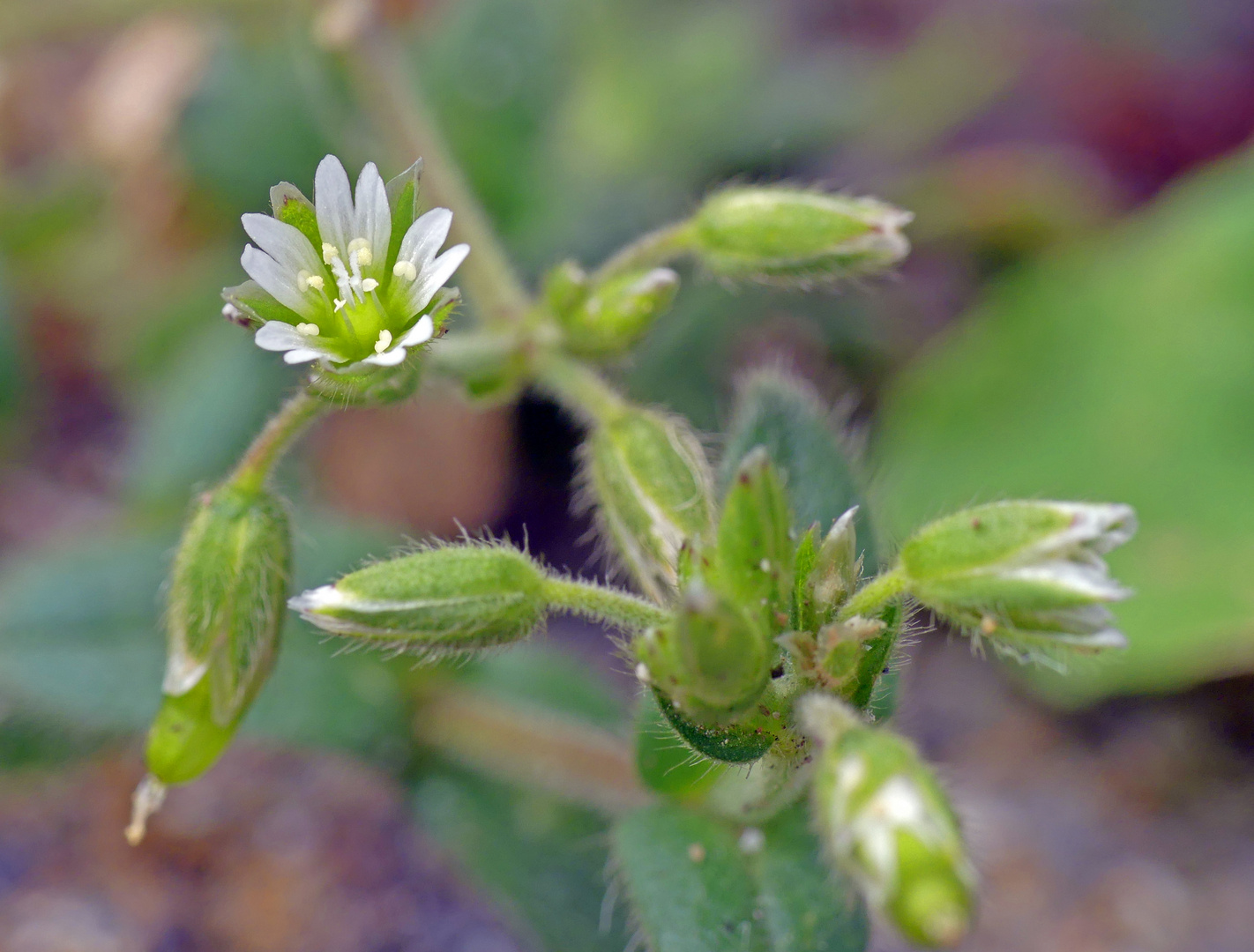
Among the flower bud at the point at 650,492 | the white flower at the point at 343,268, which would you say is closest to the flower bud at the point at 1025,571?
the flower bud at the point at 650,492

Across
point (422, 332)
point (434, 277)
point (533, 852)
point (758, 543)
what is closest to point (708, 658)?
point (758, 543)

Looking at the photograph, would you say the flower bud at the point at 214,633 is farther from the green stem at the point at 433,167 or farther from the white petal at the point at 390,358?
the green stem at the point at 433,167

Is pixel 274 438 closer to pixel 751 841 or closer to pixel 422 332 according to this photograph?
pixel 422 332

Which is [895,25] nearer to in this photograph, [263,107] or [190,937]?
[263,107]

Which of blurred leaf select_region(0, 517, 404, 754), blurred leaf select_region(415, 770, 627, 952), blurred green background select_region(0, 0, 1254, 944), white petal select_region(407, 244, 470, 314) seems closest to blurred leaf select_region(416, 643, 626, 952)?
blurred leaf select_region(415, 770, 627, 952)

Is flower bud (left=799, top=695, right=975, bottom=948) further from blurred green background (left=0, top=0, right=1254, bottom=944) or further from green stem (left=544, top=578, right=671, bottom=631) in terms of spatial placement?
blurred green background (left=0, top=0, right=1254, bottom=944)
